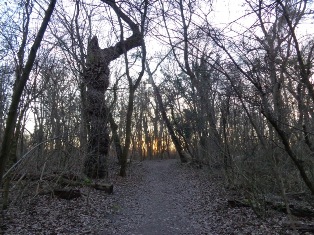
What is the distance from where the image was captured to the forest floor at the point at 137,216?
7.73 metres

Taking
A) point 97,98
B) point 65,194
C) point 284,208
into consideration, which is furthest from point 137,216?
point 97,98

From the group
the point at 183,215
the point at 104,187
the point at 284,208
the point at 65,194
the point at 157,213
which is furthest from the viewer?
the point at 104,187

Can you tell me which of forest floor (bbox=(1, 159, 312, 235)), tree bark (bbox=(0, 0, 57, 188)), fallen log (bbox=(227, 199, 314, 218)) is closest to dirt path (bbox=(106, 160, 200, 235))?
forest floor (bbox=(1, 159, 312, 235))

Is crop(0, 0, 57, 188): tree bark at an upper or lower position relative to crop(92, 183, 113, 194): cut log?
upper

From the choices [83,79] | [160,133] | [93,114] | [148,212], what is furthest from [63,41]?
[160,133]

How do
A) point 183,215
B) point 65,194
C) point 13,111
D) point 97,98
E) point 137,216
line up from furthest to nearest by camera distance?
1. point 97,98
2. point 65,194
3. point 183,215
4. point 137,216
5. point 13,111

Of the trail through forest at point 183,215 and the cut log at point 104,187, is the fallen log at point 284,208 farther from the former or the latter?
the cut log at point 104,187

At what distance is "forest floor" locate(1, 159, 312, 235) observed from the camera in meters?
7.73

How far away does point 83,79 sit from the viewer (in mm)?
12438

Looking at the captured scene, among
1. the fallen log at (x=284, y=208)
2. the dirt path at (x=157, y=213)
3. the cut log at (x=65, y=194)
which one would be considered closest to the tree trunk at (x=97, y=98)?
the cut log at (x=65, y=194)

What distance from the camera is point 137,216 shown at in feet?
31.0

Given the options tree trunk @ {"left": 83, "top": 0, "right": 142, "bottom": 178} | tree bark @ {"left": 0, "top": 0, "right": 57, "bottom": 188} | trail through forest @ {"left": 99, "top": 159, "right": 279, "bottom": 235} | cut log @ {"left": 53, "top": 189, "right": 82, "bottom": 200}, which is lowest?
trail through forest @ {"left": 99, "top": 159, "right": 279, "bottom": 235}

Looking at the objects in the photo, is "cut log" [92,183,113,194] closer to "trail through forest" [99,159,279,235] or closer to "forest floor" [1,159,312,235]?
"forest floor" [1,159,312,235]

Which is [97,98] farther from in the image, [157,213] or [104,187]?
[157,213]
